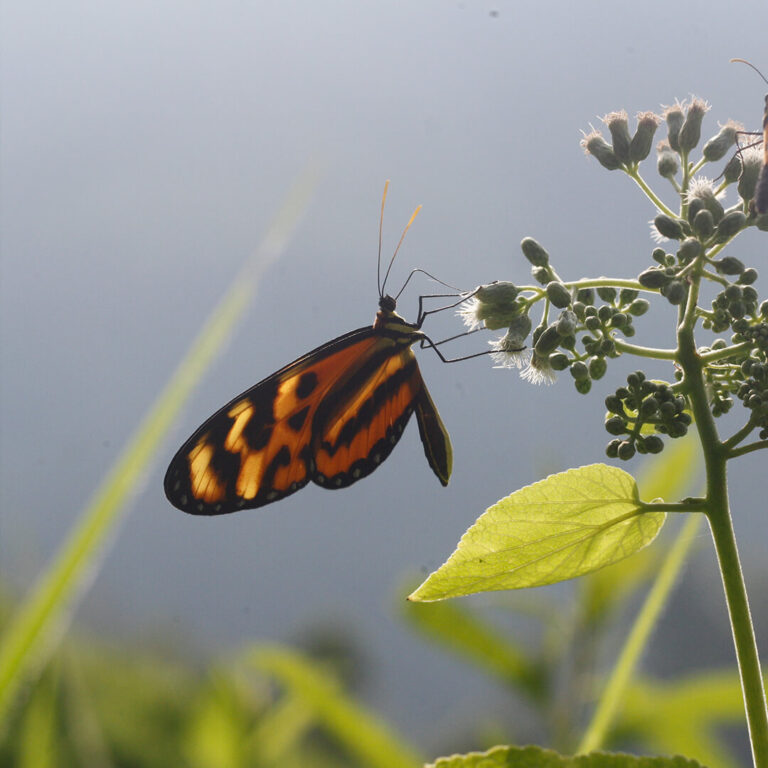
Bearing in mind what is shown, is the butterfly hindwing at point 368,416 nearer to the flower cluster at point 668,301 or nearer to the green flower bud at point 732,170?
the flower cluster at point 668,301

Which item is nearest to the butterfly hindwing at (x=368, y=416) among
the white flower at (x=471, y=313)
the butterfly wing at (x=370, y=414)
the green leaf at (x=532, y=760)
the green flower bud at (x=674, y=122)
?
the butterfly wing at (x=370, y=414)

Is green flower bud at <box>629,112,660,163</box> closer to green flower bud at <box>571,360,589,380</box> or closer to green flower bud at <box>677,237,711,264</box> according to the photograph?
green flower bud at <box>677,237,711,264</box>

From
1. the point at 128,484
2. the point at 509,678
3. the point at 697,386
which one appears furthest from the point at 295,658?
the point at 697,386

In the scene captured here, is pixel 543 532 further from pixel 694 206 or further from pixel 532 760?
pixel 694 206

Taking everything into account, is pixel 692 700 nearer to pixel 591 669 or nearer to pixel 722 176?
pixel 591 669

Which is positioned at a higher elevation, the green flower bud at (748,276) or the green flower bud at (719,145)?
the green flower bud at (719,145)

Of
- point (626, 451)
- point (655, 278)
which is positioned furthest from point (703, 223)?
point (626, 451)
